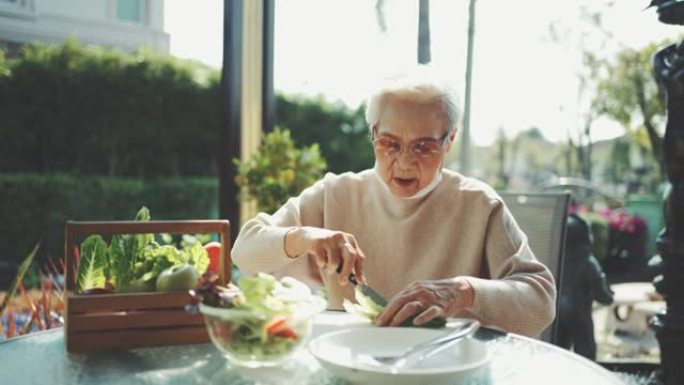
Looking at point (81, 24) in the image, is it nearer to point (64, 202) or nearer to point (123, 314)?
point (64, 202)

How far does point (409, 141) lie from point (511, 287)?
0.44 meters

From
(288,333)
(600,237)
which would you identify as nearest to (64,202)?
(288,333)

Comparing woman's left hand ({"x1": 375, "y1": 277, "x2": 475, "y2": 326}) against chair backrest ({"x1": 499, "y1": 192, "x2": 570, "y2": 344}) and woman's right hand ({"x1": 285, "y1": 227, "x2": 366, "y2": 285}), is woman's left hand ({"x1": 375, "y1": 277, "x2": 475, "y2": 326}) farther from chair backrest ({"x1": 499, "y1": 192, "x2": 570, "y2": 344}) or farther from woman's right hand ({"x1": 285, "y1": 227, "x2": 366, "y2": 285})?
chair backrest ({"x1": 499, "y1": 192, "x2": 570, "y2": 344})

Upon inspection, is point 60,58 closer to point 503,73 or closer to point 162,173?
point 162,173

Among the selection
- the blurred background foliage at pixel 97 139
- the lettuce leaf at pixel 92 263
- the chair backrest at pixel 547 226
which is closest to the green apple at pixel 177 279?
the lettuce leaf at pixel 92 263

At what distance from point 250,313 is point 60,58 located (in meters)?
3.40

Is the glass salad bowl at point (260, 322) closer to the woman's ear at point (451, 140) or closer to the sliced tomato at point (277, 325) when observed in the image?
the sliced tomato at point (277, 325)

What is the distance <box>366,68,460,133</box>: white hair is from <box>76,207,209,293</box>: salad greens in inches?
26.7

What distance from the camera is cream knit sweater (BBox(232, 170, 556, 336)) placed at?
154 cm

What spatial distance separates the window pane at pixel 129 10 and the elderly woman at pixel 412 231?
8.11ft

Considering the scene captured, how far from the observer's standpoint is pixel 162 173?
4309mm

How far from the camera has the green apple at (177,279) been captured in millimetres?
1168

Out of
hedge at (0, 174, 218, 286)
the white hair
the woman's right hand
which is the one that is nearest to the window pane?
hedge at (0, 174, 218, 286)

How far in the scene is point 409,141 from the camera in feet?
5.37
